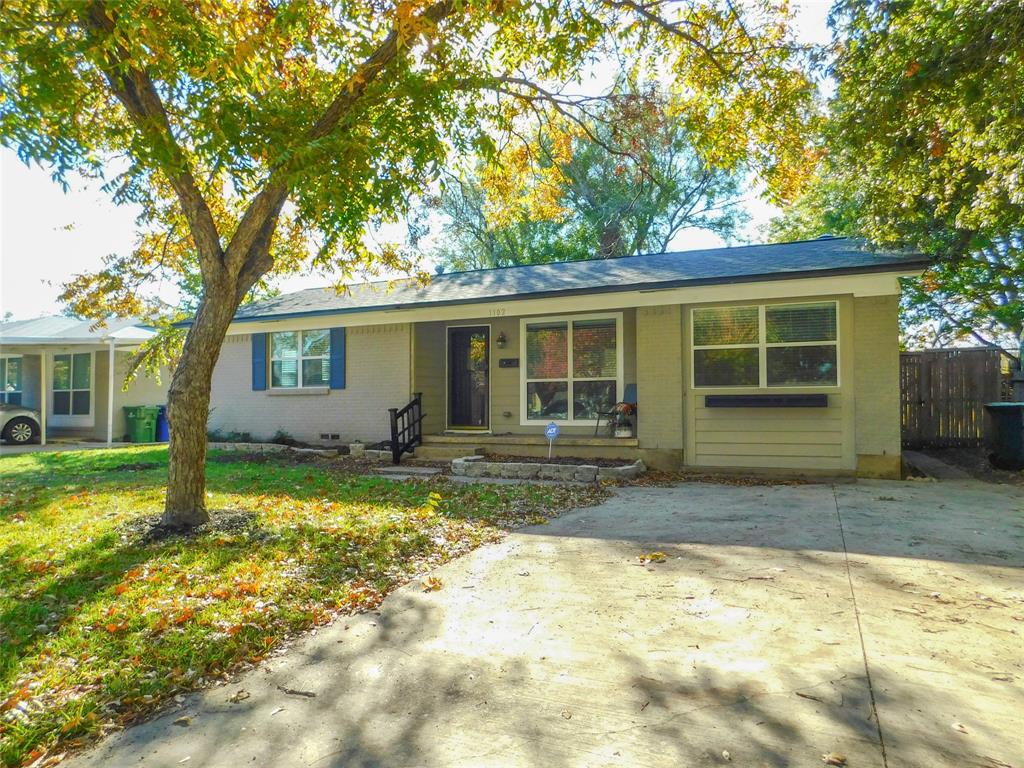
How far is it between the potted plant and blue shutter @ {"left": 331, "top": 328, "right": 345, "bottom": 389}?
5.84 meters

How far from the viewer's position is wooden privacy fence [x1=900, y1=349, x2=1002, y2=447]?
11.4 metres

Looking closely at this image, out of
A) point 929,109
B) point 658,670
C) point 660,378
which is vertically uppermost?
point 929,109

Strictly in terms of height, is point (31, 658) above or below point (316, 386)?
below

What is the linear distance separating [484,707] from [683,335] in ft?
26.8

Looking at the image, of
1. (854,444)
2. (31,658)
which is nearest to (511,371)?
(854,444)

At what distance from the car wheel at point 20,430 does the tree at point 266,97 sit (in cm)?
1154

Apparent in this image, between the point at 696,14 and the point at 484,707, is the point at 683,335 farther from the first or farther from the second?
the point at 484,707

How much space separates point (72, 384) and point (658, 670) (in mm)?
20021

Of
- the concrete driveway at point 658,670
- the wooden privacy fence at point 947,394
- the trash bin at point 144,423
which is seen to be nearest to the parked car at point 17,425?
the trash bin at point 144,423

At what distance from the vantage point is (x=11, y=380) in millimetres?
19125

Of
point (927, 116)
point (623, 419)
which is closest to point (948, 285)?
point (927, 116)

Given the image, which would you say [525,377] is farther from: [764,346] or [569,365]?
[764,346]

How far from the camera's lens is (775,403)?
9.34 meters

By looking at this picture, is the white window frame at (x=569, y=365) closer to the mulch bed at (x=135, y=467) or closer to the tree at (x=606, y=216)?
the mulch bed at (x=135, y=467)
